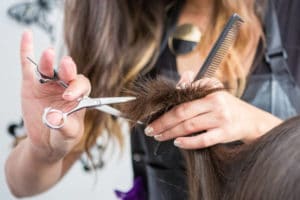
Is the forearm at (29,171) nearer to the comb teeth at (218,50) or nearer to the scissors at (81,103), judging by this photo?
the scissors at (81,103)

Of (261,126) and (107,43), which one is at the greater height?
(107,43)

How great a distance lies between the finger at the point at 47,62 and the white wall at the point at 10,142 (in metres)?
0.79

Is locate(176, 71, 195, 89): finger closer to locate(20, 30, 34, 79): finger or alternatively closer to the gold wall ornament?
locate(20, 30, 34, 79): finger

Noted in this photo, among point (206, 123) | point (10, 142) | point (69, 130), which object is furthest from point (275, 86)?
point (10, 142)

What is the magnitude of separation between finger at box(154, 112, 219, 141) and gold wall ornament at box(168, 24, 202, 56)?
49 cm

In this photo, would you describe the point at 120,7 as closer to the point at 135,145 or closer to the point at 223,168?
the point at 135,145

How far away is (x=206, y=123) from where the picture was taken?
839 millimetres

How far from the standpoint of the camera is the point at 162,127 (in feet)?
2.70

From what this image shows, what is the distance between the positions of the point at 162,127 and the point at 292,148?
0.71ft

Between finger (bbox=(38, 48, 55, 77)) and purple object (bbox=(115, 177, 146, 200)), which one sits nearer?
finger (bbox=(38, 48, 55, 77))

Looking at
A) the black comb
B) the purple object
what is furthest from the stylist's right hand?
the purple object

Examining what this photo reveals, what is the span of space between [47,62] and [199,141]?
0.93 feet

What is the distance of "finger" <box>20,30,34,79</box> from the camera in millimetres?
925

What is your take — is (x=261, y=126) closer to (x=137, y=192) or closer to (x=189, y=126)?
(x=189, y=126)
